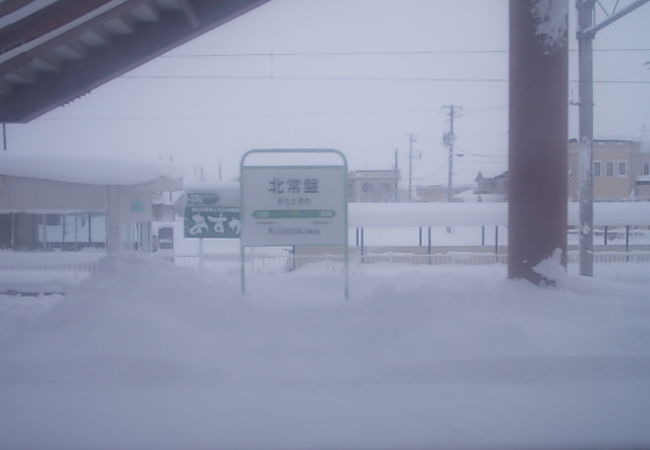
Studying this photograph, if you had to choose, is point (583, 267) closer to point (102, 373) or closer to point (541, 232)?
point (541, 232)

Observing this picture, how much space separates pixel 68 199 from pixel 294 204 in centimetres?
1013

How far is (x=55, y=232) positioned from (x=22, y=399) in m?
11.1

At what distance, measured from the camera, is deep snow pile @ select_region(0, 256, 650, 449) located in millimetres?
3154

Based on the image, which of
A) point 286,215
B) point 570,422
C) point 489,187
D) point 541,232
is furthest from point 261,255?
point 489,187

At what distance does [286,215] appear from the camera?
5.50m

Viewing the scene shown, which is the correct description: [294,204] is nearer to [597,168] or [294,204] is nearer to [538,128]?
[538,128]

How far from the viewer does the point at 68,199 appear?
12.9 metres

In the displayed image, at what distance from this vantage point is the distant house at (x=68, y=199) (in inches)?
497

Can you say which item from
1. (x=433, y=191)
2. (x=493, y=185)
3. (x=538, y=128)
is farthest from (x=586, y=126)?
(x=433, y=191)

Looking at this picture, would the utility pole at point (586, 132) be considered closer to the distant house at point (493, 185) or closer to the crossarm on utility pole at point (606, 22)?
the crossarm on utility pole at point (606, 22)

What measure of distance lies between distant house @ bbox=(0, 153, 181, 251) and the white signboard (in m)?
8.47

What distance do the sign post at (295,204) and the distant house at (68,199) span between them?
333 inches

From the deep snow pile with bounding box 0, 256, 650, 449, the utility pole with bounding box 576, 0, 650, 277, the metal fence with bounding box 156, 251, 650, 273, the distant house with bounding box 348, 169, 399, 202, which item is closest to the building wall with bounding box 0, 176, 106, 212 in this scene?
the metal fence with bounding box 156, 251, 650, 273

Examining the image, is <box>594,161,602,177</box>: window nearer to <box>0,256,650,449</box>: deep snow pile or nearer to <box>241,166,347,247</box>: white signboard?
<box>0,256,650,449</box>: deep snow pile
